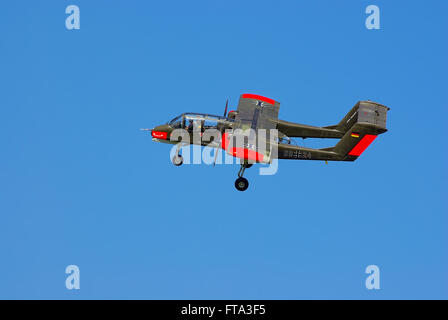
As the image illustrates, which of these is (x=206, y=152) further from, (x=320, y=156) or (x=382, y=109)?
(x=382, y=109)

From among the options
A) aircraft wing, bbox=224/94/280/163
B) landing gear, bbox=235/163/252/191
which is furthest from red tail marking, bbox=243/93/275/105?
landing gear, bbox=235/163/252/191

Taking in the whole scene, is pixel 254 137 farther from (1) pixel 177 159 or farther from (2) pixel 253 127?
(1) pixel 177 159

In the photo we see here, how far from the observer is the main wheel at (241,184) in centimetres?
5922

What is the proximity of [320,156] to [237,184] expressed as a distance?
6416mm

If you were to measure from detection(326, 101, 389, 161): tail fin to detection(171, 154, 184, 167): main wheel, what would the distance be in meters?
11.2

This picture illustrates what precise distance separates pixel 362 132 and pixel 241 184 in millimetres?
9657

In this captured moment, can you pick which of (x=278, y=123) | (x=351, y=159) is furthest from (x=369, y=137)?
(x=278, y=123)

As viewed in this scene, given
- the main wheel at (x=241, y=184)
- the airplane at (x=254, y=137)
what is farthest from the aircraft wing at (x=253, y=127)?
the main wheel at (x=241, y=184)

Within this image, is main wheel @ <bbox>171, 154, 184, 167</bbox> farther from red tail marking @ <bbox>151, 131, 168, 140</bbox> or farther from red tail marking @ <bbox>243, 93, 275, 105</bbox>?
red tail marking @ <bbox>243, 93, 275, 105</bbox>

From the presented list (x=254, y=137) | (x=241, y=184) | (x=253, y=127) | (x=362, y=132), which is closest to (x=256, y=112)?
(x=253, y=127)

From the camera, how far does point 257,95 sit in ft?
204

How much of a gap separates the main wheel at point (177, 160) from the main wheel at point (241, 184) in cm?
446

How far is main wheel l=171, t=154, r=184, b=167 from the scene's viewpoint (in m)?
60.2

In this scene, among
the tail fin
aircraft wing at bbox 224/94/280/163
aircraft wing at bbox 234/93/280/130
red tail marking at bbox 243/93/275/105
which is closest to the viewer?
aircraft wing at bbox 224/94/280/163
